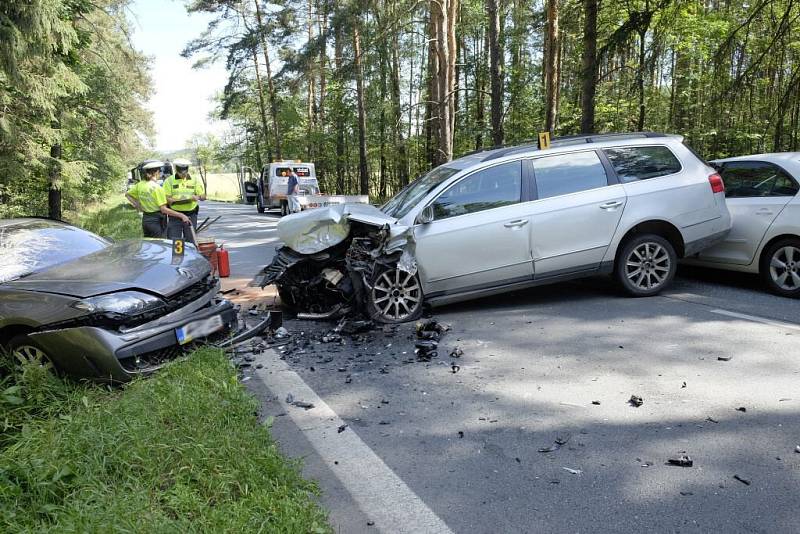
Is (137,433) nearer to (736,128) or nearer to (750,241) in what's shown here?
(750,241)

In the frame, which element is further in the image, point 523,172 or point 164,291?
point 523,172

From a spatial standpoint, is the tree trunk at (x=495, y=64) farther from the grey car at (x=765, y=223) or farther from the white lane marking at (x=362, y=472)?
the white lane marking at (x=362, y=472)

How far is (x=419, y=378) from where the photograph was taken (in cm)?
469

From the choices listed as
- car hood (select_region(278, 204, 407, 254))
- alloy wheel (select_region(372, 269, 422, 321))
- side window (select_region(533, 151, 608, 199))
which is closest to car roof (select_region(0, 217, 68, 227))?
car hood (select_region(278, 204, 407, 254))

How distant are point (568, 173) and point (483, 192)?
106 centimetres

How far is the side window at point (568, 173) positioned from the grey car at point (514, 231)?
0.01 meters

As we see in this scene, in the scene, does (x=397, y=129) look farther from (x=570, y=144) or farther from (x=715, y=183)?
(x=715, y=183)

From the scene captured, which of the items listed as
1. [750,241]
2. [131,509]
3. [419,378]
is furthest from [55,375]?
[750,241]

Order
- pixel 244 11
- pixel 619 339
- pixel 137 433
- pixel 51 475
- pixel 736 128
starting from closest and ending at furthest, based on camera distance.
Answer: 1. pixel 51 475
2. pixel 137 433
3. pixel 619 339
4. pixel 736 128
5. pixel 244 11

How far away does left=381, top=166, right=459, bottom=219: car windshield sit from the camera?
666 cm

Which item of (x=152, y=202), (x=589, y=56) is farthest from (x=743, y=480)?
(x=589, y=56)

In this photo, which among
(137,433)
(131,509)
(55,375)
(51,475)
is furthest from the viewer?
(55,375)

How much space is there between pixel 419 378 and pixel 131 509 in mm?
2457

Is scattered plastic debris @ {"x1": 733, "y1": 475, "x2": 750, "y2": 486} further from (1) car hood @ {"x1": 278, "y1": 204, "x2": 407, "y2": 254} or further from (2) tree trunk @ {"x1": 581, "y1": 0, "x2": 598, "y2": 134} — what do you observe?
(2) tree trunk @ {"x1": 581, "y1": 0, "x2": 598, "y2": 134}
